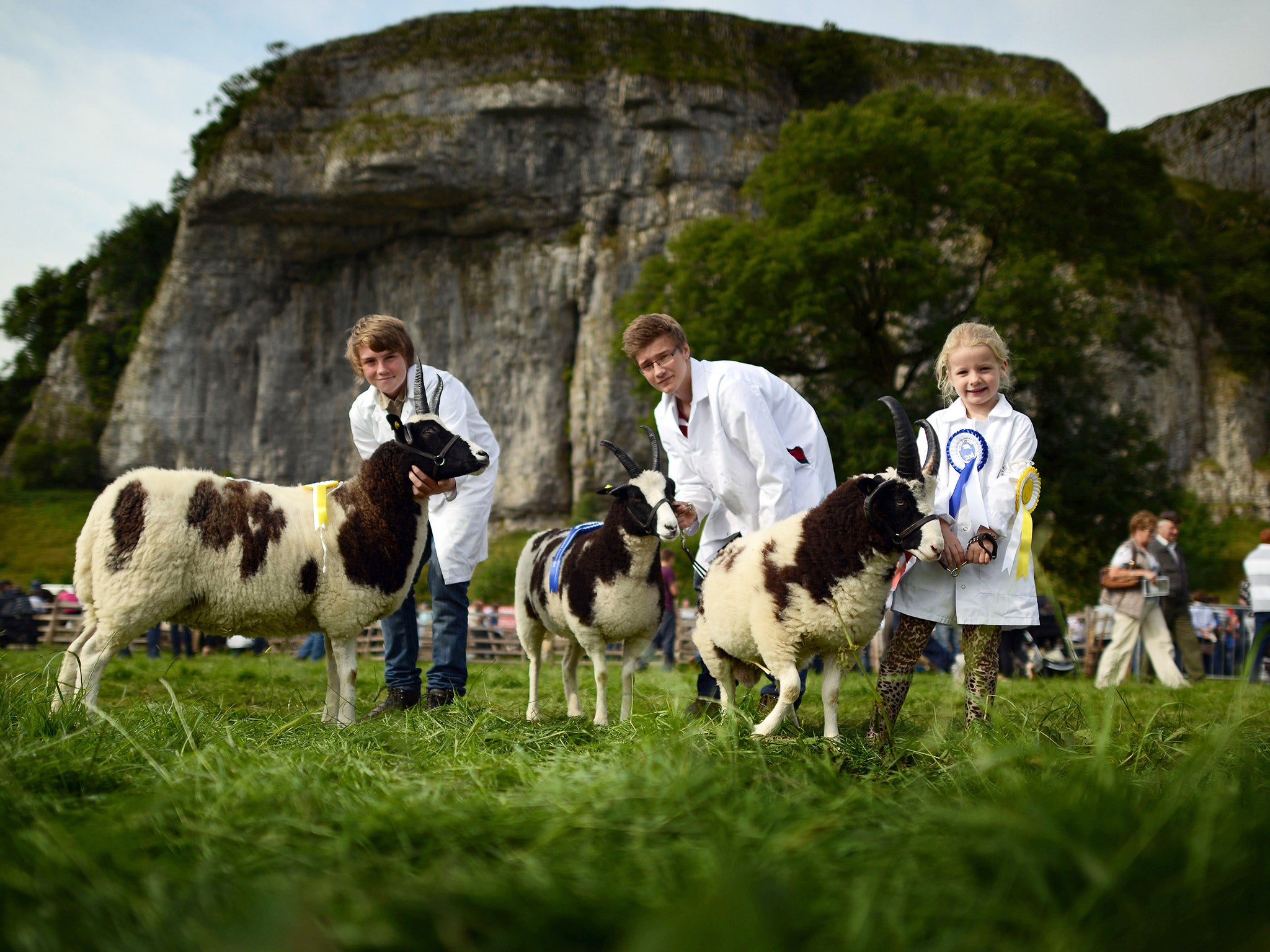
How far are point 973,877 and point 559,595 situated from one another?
422 centimetres

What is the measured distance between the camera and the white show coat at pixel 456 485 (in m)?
6.05

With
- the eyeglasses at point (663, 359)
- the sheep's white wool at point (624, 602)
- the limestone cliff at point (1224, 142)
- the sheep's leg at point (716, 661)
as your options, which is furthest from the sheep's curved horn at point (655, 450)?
the limestone cliff at point (1224, 142)

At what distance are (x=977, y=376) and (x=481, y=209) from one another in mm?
43587

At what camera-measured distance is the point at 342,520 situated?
5.17 metres

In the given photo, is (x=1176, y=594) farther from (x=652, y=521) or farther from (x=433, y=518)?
(x=433, y=518)

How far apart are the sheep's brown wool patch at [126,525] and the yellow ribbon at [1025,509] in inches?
191

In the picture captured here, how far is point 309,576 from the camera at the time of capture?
197 inches

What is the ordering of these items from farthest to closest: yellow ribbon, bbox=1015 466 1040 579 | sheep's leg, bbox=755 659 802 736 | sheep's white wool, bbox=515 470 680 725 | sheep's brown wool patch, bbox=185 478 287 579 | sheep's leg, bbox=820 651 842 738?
sheep's white wool, bbox=515 470 680 725
sheep's brown wool patch, bbox=185 478 287 579
yellow ribbon, bbox=1015 466 1040 579
sheep's leg, bbox=820 651 842 738
sheep's leg, bbox=755 659 802 736

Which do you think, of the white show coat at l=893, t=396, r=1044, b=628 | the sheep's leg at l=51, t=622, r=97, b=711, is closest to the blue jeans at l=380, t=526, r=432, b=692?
the sheep's leg at l=51, t=622, r=97, b=711

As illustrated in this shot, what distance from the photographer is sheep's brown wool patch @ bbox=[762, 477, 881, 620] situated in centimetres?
429

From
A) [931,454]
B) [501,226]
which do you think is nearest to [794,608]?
[931,454]

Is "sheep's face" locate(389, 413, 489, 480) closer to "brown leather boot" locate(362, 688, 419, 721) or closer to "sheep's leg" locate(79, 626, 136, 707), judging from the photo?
"brown leather boot" locate(362, 688, 419, 721)

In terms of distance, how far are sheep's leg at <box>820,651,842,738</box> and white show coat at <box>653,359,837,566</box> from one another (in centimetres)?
91

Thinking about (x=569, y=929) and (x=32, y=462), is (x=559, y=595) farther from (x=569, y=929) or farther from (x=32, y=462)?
(x=32, y=462)
